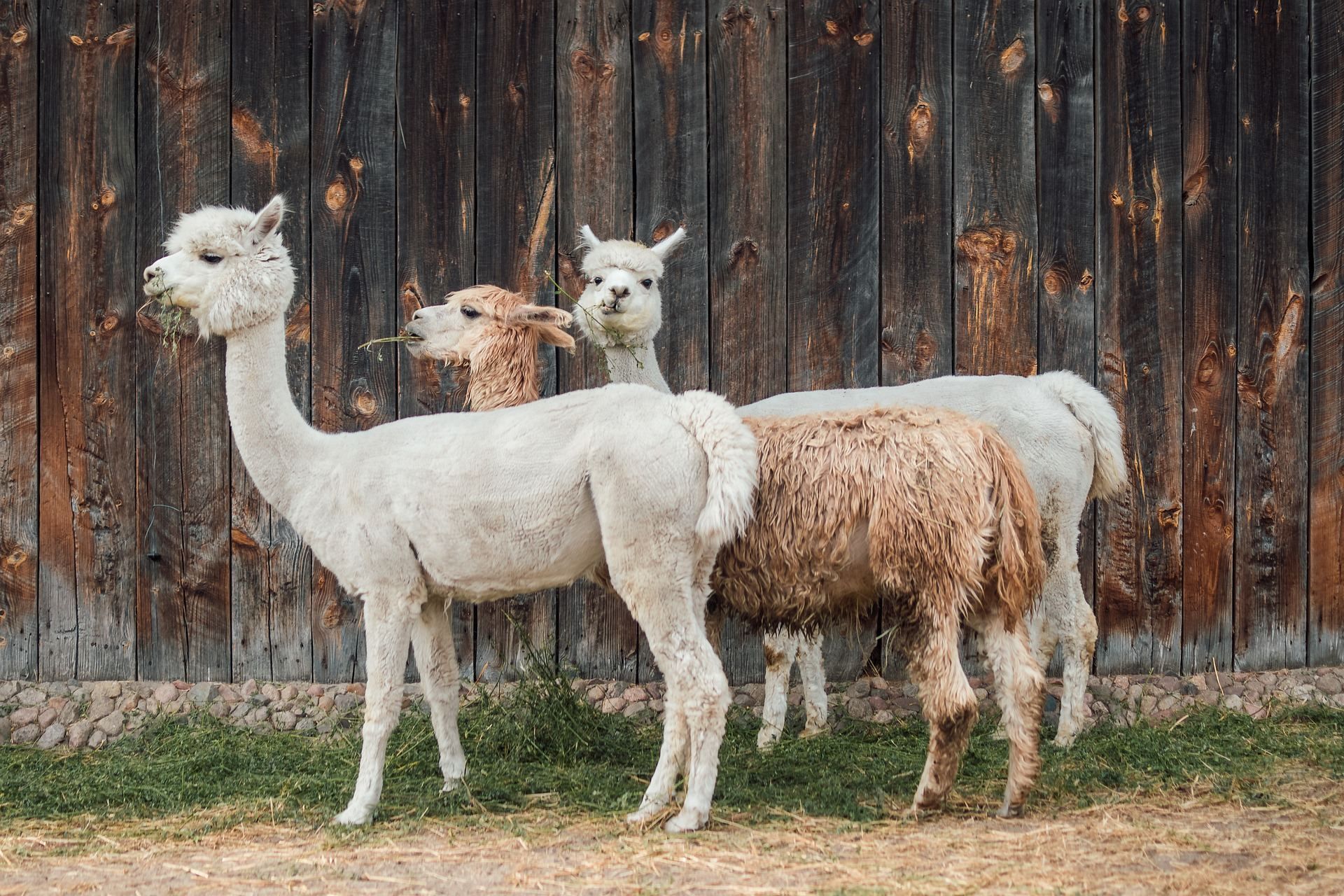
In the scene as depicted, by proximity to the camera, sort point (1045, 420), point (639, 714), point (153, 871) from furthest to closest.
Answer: point (639, 714), point (1045, 420), point (153, 871)

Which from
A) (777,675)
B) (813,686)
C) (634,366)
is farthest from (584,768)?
(634,366)

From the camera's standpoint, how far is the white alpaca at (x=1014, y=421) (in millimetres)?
5766

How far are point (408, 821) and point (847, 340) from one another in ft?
10.5

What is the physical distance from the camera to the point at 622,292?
582 cm

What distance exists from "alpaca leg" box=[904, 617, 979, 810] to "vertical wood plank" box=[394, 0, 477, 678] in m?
2.70

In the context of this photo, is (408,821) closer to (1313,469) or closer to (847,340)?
(847,340)

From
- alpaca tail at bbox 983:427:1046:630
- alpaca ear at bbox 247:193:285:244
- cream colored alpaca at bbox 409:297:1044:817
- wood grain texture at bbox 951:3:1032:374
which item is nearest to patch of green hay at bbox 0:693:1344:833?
cream colored alpaca at bbox 409:297:1044:817

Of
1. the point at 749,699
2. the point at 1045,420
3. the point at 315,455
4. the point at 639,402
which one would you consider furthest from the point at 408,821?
the point at 1045,420

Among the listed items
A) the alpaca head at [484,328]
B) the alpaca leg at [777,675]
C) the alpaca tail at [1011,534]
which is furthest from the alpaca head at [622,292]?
the alpaca tail at [1011,534]

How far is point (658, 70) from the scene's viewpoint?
6.43 meters

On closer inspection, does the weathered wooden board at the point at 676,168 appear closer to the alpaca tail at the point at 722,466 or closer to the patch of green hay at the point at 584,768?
the patch of green hay at the point at 584,768

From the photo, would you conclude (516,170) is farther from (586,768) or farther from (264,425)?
(586,768)

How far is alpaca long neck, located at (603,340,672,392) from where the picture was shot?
595 cm

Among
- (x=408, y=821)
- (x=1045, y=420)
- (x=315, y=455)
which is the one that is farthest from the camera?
(x=1045, y=420)
